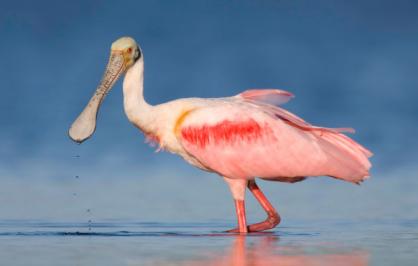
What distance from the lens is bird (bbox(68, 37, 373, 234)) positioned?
540 inches

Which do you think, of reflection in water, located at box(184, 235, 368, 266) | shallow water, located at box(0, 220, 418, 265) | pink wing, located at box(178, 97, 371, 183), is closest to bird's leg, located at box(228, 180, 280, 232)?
shallow water, located at box(0, 220, 418, 265)

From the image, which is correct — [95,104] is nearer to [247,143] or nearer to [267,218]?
[247,143]

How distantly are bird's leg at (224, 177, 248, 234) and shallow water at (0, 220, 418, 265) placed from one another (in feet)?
1.03

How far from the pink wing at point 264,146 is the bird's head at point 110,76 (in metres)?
1.34

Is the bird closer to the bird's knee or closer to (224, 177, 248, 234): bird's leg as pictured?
(224, 177, 248, 234): bird's leg

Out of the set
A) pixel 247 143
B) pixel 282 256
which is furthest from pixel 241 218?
pixel 282 256

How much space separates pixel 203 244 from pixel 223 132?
2586 mm

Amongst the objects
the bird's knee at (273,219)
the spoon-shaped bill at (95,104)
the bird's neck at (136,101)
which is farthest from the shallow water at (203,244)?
the bird's neck at (136,101)

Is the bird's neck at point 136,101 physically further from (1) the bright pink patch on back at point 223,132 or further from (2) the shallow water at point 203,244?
(2) the shallow water at point 203,244

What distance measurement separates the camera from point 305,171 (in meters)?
13.8

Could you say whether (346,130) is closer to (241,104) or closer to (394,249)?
(241,104)

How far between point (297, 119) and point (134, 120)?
202cm

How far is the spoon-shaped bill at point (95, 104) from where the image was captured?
14727mm

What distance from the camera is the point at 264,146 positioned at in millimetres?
13859
